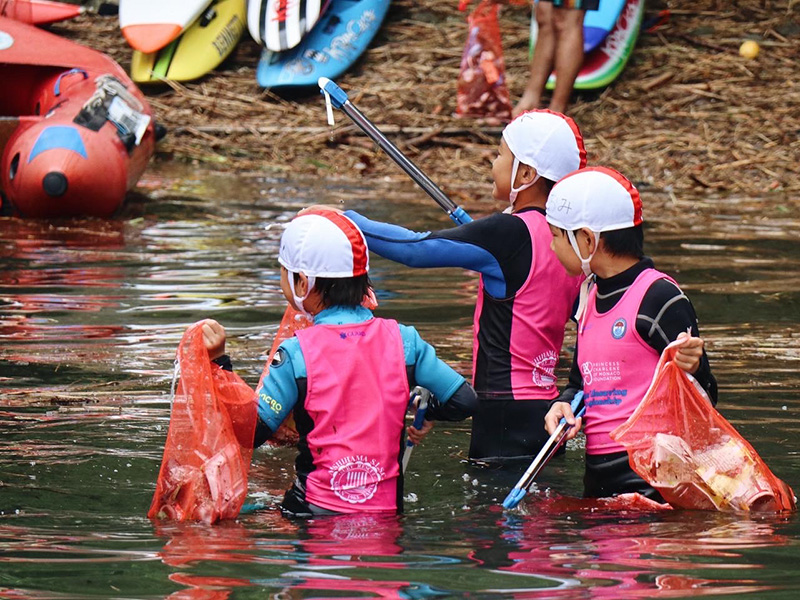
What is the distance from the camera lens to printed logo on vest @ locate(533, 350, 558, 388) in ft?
16.2

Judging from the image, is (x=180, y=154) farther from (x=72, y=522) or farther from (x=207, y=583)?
(x=207, y=583)

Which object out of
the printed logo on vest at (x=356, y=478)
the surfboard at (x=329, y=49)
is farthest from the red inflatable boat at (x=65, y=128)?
the printed logo on vest at (x=356, y=478)

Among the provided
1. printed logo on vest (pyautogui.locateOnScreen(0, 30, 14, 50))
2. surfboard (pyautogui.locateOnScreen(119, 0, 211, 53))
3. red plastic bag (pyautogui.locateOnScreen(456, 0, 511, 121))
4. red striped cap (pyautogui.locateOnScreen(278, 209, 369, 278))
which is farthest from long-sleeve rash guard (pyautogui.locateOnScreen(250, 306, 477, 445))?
surfboard (pyautogui.locateOnScreen(119, 0, 211, 53))

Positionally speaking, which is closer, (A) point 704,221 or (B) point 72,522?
(B) point 72,522

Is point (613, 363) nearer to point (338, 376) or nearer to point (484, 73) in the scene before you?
point (338, 376)

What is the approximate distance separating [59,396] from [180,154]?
7.44m

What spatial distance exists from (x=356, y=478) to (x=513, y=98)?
385 inches

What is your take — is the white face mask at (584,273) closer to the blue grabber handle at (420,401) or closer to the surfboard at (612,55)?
the blue grabber handle at (420,401)

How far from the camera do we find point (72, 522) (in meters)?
4.19

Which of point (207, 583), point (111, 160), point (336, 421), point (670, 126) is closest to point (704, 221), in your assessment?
point (670, 126)

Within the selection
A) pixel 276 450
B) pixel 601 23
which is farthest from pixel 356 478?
pixel 601 23

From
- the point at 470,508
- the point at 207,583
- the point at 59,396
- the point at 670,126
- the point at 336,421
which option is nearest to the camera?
the point at 207,583

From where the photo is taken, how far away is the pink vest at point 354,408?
407 cm

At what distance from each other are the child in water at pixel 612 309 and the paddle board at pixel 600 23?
9.44m
